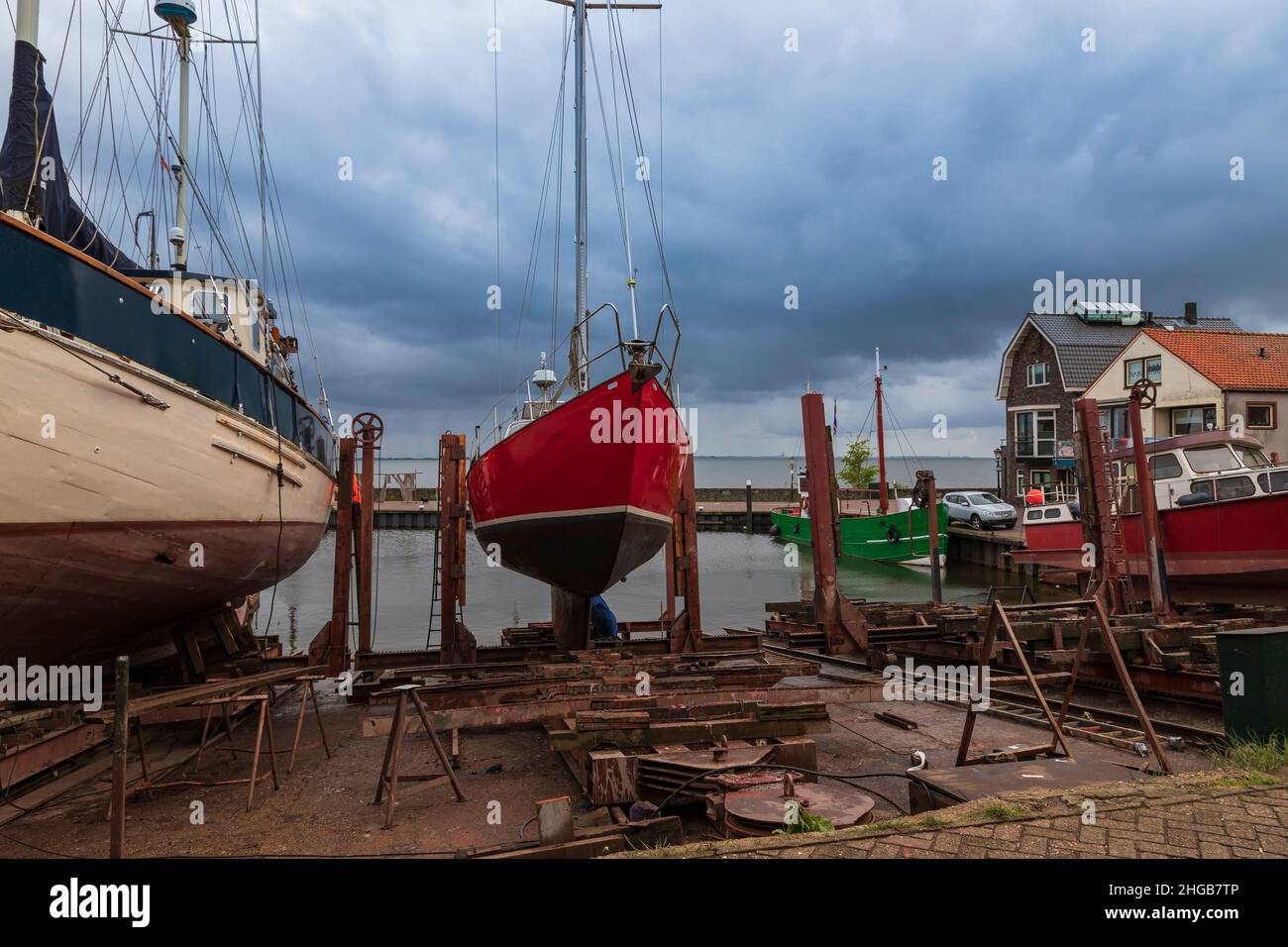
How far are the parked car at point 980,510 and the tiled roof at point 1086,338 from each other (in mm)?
6693

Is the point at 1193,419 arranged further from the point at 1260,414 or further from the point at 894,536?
the point at 894,536

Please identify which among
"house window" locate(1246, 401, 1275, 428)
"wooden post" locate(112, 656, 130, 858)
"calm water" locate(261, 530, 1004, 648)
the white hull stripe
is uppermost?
"house window" locate(1246, 401, 1275, 428)

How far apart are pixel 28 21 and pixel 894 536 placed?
1355 inches

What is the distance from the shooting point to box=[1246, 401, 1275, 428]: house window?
27.5m

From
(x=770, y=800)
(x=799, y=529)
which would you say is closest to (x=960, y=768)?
(x=770, y=800)

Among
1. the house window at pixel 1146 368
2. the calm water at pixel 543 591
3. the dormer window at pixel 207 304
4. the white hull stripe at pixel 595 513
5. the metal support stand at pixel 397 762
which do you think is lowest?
the calm water at pixel 543 591

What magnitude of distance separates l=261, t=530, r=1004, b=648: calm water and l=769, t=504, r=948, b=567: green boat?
69 centimetres

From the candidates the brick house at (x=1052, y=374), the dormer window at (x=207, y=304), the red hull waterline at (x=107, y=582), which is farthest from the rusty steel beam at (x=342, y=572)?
the brick house at (x=1052, y=374)

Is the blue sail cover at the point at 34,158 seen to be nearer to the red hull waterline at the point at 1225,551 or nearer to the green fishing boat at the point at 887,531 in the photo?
the red hull waterline at the point at 1225,551

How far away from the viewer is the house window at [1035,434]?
38.5 metres

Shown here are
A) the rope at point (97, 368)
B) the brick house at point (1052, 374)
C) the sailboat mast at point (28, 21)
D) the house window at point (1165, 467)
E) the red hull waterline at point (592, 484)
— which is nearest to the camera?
the rope at point (97, 368)

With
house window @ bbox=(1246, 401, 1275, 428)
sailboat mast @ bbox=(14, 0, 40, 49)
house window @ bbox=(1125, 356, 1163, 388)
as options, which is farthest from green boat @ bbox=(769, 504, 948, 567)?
sailboat mast @ bbox=(14, 0, 40, 49)

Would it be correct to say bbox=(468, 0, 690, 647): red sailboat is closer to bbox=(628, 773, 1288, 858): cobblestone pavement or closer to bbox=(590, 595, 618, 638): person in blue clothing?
bbox=(590, 595, 618, 638): person in blue clothing
